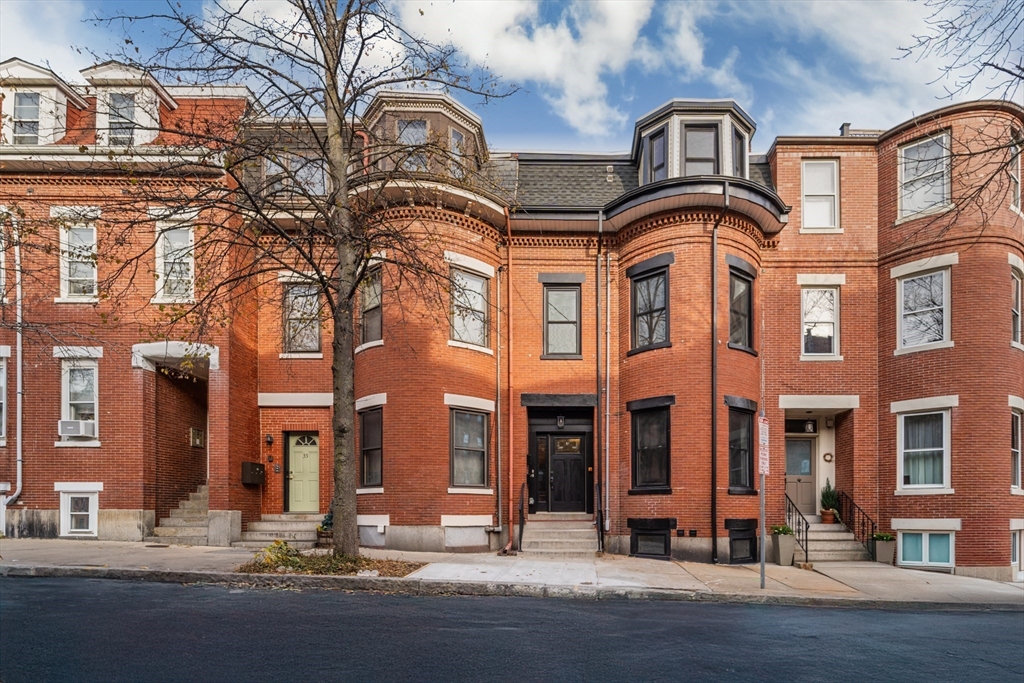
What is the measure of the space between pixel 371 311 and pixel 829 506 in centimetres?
1203

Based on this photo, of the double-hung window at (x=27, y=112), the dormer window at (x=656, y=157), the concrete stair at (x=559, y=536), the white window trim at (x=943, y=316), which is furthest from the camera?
the dormer window at (x=656, y=157)

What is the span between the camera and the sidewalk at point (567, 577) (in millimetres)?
11547

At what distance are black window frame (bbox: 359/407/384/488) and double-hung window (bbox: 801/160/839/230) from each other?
11.4 m

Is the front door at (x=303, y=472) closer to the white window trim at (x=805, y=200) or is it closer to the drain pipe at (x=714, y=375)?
the drain pipe at (x=714, y=375)

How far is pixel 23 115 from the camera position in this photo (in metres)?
18.1

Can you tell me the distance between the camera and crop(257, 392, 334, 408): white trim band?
1833 centimetres

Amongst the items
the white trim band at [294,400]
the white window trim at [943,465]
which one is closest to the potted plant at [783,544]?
the white window trim at [943,465]

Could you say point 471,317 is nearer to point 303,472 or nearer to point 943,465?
point 303,472

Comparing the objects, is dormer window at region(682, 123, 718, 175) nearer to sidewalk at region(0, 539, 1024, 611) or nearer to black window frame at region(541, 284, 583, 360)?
black window frame at region(541, 284, 583, 360)

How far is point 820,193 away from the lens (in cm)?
1831

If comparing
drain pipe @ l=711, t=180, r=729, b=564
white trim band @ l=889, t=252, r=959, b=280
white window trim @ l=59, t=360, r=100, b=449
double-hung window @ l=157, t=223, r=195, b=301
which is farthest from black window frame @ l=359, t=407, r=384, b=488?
white trim band @ l=889, t=252, r=959, b=280

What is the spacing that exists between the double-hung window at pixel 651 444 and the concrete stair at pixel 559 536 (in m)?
1.46

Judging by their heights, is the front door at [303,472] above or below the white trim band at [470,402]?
below

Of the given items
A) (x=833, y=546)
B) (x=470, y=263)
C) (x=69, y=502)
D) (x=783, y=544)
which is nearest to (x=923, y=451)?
(x=833, y=546)
